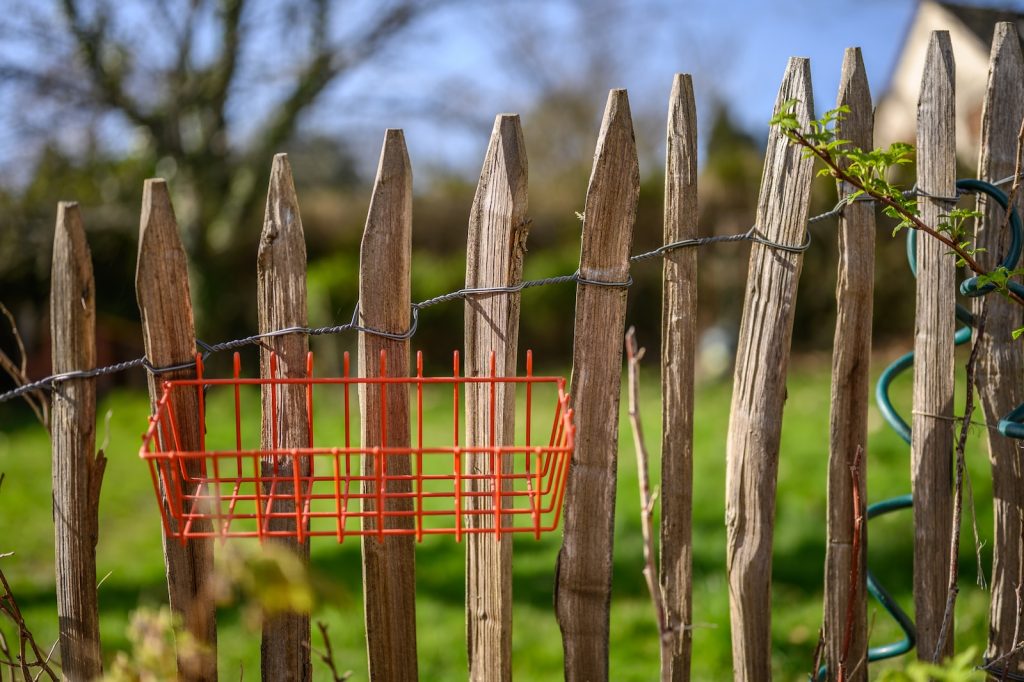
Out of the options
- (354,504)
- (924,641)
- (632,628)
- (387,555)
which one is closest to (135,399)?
(354,504)

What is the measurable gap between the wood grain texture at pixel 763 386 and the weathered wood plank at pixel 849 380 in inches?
5.2

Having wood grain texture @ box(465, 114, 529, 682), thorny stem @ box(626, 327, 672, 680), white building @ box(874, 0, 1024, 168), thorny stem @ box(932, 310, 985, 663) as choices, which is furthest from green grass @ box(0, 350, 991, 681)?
white building @ box(874, 0, 1024, 168)

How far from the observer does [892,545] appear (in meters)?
3.96

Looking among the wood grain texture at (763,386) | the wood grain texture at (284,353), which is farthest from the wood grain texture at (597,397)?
the wood grain texture at (284,353)

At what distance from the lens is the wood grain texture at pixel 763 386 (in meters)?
2.04

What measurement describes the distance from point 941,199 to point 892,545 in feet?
7.85

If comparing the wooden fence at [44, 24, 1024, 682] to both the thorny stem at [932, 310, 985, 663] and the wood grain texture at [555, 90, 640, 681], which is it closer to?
the wood grain texture at [555, 90, 640, 681]

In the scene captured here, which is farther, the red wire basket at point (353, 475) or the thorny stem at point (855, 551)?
the thorny stem at point (855, 551)

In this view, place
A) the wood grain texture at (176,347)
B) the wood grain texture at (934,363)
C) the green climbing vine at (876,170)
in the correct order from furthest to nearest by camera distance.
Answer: the wood grain texture at (934,363)
the wood grain texture at (176,347)
the green climbing vine at (876,170)

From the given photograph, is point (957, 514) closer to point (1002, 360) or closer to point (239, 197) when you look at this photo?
point (1002, 360)

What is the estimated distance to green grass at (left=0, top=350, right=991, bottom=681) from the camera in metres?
3.24

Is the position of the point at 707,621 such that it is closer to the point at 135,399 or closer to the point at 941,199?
the point at 941,199

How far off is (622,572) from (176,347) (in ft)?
8.87

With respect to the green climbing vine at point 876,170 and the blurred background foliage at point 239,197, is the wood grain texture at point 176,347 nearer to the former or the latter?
the green climbing vine at point 876,170
